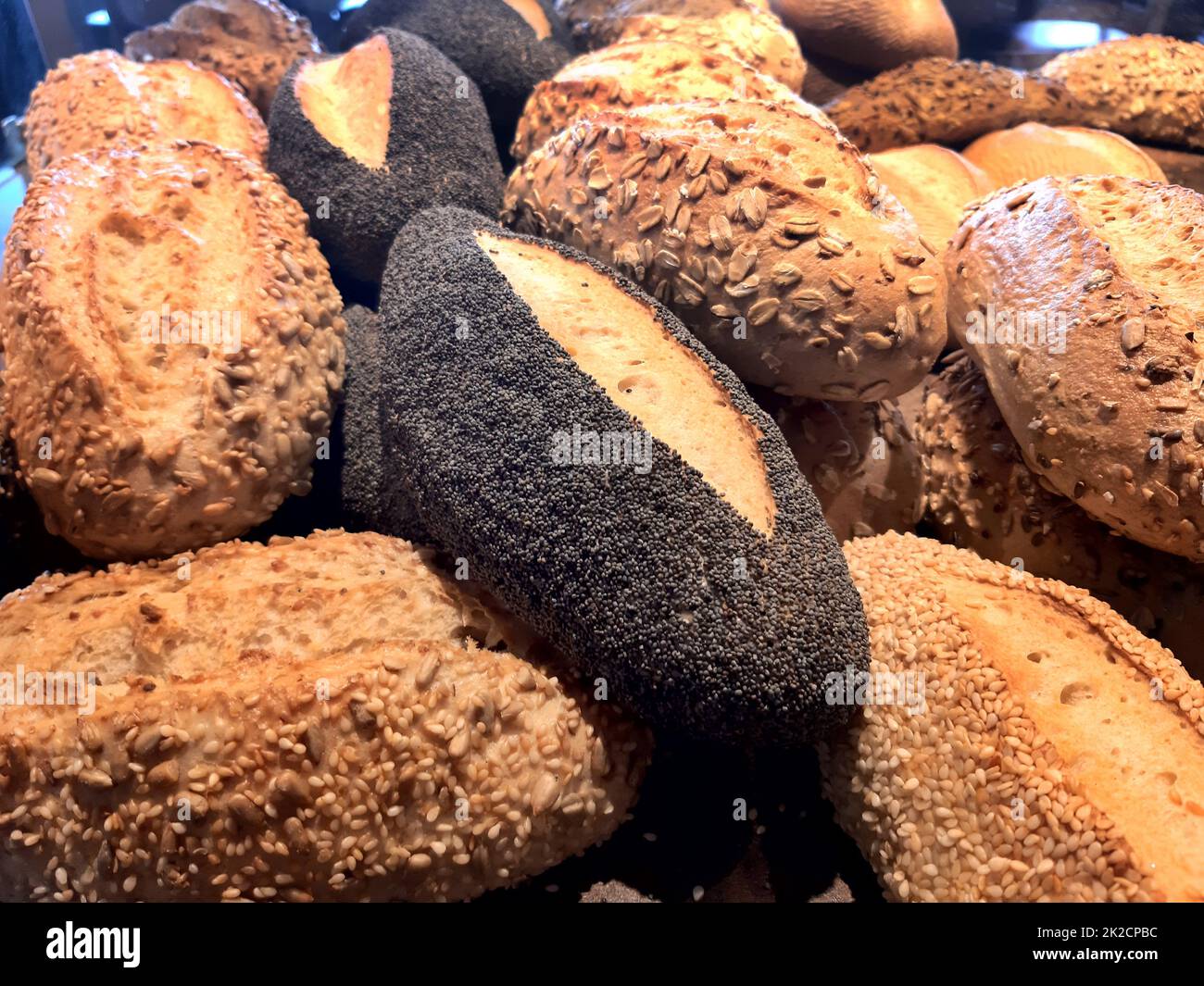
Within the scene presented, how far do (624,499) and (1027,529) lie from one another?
0.84 metres

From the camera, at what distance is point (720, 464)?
1273mm

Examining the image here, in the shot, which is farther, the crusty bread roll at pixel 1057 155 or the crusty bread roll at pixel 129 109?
the crusty bread roll at pixel 1057 155

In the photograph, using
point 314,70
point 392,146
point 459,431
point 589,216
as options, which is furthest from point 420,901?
point 314,70

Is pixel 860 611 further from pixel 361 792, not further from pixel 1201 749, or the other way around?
pixel 361 792

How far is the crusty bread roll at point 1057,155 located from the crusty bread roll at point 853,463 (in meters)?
0.90

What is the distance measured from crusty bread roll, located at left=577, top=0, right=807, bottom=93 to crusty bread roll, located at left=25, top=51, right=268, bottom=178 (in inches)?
39.3

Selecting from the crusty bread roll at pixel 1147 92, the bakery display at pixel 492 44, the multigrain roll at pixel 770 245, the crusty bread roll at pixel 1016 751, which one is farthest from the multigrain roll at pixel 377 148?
the crusty bread roll at pixel 1147 92

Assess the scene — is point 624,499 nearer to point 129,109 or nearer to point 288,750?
point 288,750

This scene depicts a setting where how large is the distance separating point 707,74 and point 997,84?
0.97 meters

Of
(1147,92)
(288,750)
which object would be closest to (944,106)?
(1147,92)

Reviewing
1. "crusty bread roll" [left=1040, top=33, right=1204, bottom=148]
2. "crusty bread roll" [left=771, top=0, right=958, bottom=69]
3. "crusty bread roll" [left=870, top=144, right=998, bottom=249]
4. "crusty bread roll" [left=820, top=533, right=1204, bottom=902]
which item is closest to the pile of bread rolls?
"crusty bread roll" [left=820, top=533, right=1204, bottom=902]

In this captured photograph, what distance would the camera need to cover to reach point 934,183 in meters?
2.06

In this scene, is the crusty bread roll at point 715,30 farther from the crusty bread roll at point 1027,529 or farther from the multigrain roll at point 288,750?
the multigrain roll at point 288,750

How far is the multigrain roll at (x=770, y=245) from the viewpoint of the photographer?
144 cm
